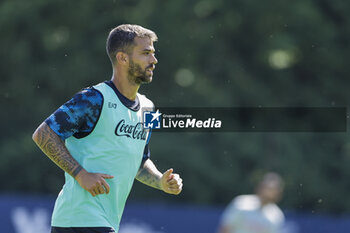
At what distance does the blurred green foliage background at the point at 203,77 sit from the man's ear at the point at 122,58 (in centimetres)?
1257

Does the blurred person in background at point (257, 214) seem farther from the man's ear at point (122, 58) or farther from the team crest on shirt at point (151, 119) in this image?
the man's ear at point (122, 58)

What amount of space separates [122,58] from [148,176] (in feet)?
3.00

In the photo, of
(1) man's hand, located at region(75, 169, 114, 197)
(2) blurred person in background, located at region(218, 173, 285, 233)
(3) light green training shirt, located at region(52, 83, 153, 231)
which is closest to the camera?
(1) man's hand, located at region(75, 169, 114, 197)

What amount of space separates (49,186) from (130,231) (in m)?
7.05

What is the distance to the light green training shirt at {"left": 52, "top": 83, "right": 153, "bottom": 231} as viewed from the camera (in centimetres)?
444

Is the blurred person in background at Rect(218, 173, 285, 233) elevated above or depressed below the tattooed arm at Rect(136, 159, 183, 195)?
above

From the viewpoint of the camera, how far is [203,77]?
18.6 metres

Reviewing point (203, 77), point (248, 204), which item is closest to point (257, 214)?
point (248, 204)

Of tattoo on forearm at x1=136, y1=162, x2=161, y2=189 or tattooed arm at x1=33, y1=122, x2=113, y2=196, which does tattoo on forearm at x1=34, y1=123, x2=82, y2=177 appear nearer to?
tattooed arm at x1=33, y1=122, x2=113, y2=196

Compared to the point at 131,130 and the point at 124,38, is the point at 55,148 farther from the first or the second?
the point at 124,38

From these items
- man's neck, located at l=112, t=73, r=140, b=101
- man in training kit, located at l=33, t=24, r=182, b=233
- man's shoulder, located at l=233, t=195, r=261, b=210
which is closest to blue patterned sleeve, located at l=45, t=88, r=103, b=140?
man in training kit, located at l=33, t=24, r=182, b=233

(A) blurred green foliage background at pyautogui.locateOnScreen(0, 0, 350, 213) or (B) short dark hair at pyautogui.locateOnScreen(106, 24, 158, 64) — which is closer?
(B) short dark hair at pyautogui.locateOnScreen(106, 24, 158, 64)

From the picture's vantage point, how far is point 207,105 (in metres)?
17.8

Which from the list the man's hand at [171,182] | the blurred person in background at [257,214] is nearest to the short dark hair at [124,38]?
the man's hand at [171,182]
